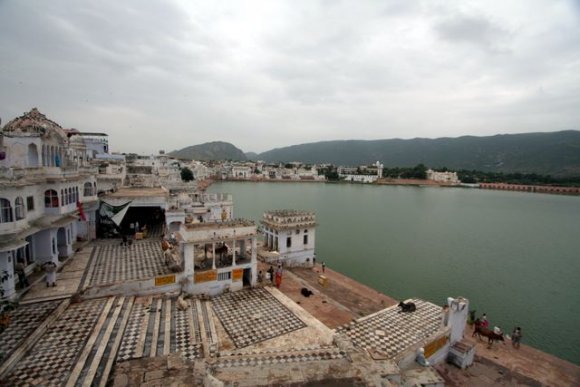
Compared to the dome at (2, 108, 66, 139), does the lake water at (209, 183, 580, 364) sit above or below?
below

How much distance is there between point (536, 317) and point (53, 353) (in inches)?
933

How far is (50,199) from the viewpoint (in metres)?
14.7

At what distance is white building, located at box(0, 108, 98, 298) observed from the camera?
36.3 ft

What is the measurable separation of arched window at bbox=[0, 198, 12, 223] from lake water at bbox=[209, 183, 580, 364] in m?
19.8

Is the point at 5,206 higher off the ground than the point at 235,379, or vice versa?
the point at 5,206

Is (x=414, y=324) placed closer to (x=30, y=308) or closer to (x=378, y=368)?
→ (x=378, y=368)

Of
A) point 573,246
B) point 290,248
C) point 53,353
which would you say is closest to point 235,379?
point 53,353

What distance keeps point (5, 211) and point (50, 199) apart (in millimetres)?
3774

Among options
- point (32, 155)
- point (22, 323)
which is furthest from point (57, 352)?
point (32, 155)

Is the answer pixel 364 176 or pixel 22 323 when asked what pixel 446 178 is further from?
pixel 22 323

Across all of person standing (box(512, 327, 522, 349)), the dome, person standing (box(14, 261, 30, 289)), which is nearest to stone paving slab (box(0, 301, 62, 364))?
person standing (box(14, 261, 30, 289))

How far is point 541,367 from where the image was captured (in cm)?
1222

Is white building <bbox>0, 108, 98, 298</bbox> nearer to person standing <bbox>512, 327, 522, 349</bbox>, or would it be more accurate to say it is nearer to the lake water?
the lake water

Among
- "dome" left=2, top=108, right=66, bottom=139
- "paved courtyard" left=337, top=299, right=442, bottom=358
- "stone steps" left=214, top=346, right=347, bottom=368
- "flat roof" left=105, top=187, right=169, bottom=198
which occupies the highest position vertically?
"dome" left=2, top=108, right=66, bottom=139
